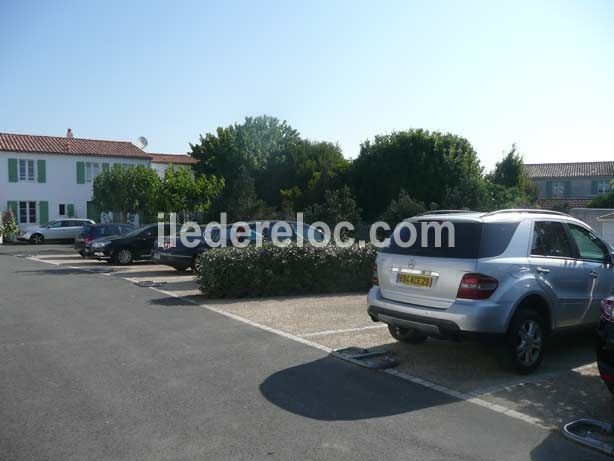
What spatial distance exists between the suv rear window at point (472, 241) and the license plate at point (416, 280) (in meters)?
0.26

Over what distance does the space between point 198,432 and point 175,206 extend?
19.7 m

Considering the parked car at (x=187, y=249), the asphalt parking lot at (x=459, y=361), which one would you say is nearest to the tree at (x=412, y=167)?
the parked car at (x=187, y=249)

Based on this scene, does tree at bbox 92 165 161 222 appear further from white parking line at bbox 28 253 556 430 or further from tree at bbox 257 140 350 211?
white parking line at bbox 28 253 556 430

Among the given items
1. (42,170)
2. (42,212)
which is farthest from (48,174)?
(42,212)

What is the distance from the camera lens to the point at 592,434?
4.71m

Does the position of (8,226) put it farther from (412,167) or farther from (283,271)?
(283,271)

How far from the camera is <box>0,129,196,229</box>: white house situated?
127 ft

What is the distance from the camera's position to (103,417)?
16.4 feet

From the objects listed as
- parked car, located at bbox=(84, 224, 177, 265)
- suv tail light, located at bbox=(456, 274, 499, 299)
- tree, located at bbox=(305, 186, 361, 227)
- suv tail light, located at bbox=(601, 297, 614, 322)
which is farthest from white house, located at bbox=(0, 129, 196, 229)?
suv tail light, located at bbox=(601, 297, 614, 322)

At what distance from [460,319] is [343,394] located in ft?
4.81

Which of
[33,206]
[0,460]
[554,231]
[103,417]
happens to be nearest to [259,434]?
[103,417]

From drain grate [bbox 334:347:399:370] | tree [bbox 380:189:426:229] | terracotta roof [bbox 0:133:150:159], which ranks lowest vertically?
drain grate [bbox 334:347:399:370]

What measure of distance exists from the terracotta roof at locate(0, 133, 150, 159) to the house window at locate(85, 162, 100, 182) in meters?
0.78

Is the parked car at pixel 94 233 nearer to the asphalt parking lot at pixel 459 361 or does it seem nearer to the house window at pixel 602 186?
the asphalt parking lot at pixel 459 361
